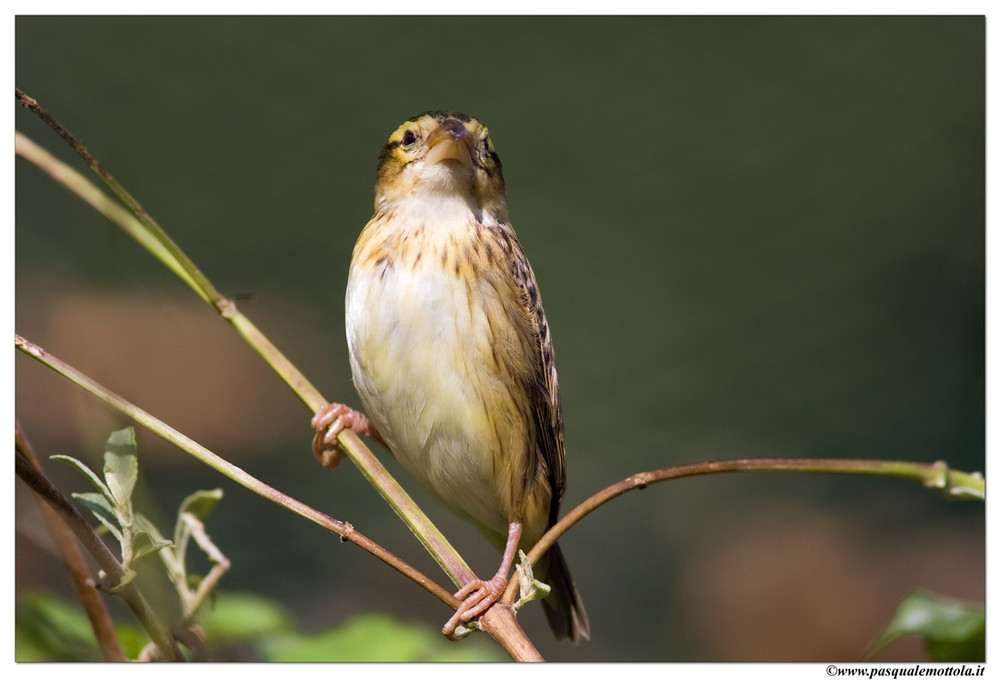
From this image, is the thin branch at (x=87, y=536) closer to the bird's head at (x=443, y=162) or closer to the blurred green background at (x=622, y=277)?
the blurred green background at (x=622, y=277)

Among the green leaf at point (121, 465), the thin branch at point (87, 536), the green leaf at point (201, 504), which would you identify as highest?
the green leaf at point (201, 504)

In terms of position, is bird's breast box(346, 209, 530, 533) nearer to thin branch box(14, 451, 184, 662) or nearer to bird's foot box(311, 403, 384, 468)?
bird's foot box(311, 403, 384, 468)

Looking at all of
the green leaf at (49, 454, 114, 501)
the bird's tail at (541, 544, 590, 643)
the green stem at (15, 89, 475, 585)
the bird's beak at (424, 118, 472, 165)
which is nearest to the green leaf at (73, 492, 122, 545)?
the green leaf at (49, 454, 114, 501)

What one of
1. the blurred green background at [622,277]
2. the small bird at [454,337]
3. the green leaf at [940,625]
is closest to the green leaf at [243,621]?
the small bird at [454,337]

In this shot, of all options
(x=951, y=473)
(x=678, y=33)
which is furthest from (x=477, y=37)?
(x=951, y=473)

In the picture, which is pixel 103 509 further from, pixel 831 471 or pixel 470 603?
pixel 831 471

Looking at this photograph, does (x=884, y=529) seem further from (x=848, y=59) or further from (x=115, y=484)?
(x=115, y=484)
